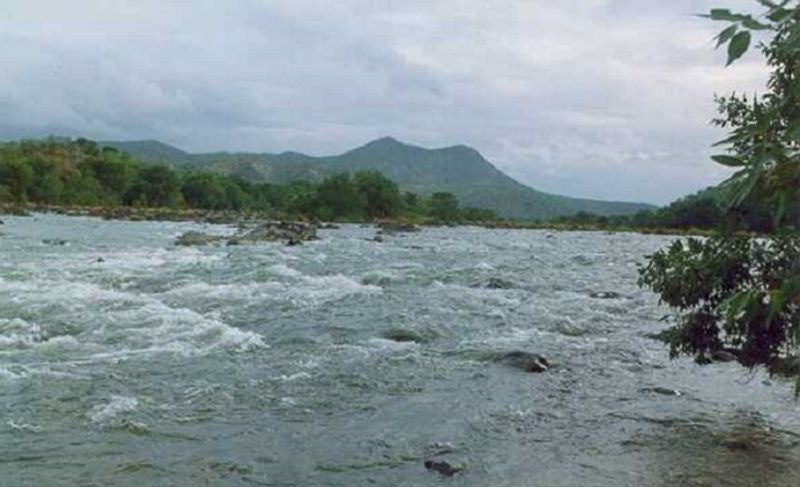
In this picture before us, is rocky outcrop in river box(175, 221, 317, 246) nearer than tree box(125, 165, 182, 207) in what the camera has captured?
Yes

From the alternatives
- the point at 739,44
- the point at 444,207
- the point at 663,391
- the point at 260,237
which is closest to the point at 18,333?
the point at 663,391

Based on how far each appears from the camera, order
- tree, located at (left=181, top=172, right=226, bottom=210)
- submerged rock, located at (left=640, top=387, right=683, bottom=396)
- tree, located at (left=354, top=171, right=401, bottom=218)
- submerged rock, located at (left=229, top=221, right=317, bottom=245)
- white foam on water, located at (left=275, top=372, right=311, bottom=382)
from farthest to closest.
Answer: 1. tree, located at (left=181, top=172, right=226, bottom=210)
2. tree, located at (left=354, top=171, right=401, bottom=218)
3. submerged rock, located at (left=229, top=221, right=317, bottom=245)
4. white foam on water, located at (left=275, top=372, right=311, bottom=382)
5. submerged rock, located at (left=640, top=387, right=683, bottom=396)

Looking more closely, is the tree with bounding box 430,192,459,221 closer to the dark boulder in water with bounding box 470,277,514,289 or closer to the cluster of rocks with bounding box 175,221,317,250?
the cluster of rocks with bounding box 175,221,317,250

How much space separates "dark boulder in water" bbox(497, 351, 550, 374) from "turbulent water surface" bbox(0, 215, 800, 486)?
0.24 meters

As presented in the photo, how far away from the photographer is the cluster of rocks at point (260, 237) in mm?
37469

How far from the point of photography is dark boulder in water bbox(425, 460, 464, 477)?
24.0 feet

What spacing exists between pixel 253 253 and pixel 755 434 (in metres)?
25.2

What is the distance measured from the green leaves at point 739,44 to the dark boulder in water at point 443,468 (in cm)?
580

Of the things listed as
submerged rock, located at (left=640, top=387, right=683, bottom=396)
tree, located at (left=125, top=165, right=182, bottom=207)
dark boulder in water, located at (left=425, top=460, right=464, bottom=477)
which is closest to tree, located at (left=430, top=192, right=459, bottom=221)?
tree, located at (left=125, top=165, right=182, bottom=207)

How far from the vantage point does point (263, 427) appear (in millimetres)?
8531

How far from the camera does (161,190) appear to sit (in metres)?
98.1

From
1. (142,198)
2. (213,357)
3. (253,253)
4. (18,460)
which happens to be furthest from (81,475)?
(142,198)

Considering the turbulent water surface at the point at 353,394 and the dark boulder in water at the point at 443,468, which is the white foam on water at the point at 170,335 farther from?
the dark boulder in water at the point at 443,468

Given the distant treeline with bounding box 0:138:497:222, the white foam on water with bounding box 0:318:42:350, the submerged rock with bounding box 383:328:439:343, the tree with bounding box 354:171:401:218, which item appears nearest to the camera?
the white foam on water with bounding box 0:318:42:350
